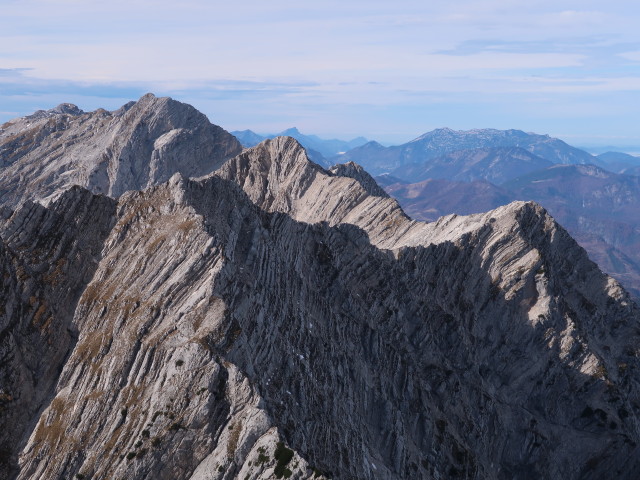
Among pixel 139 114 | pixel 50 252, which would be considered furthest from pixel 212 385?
pixel 139 114

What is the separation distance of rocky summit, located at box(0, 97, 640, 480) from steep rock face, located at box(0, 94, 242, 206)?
71.8m

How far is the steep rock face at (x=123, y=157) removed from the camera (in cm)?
18138

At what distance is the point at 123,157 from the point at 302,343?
5335 inches

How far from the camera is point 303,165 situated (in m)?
134

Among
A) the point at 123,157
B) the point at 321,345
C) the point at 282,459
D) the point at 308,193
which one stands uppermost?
the point at 282,459

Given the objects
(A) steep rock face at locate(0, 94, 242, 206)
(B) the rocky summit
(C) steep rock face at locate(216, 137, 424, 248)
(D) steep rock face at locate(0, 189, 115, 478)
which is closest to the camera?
(B) the rocky summit

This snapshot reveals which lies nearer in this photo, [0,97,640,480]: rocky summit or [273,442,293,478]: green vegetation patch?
[273,442,293,478]: green vegetation patch

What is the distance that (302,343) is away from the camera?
66.2m

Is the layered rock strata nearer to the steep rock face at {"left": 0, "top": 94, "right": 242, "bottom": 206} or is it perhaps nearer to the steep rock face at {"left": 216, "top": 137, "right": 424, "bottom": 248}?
the steep rock face at {"left": 216, "top": 137, "right": 424, "bottom": 248}

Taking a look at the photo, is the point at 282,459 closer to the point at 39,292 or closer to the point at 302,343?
the point at 302,343

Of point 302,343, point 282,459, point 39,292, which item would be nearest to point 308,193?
point 302,343

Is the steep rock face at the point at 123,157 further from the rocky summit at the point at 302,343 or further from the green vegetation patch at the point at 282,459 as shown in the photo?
the green vegetation patch at the point at 282,459

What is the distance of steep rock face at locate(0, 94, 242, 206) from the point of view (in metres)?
181

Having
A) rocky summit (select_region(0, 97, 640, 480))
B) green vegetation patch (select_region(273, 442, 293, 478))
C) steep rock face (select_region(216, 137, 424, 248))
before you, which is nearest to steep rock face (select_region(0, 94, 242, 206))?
steep rock face (select_region(216, 137, 424, 248))
